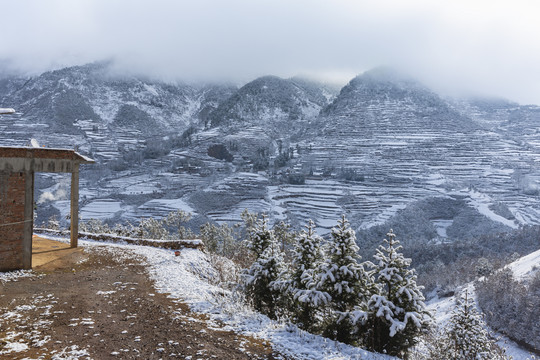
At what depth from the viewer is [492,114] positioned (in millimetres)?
173875

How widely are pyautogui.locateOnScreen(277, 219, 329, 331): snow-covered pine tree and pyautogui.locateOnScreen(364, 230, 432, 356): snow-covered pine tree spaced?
1.47 m

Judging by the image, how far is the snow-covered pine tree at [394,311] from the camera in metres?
7.99

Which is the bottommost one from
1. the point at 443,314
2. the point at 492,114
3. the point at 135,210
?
the point at 135,210

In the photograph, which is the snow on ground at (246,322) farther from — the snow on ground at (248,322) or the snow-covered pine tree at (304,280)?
the snow-covered pine tree at (304,280)

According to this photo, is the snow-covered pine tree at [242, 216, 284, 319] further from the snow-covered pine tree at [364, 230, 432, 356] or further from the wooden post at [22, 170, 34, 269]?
the wooden post at [22, 170, 34, 269]

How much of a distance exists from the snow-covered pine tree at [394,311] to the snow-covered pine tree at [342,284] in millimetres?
504

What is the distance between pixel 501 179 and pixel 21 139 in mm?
173171

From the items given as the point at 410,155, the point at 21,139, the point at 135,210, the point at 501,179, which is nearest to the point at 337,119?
the point at 410,155

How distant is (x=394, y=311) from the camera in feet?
26.7

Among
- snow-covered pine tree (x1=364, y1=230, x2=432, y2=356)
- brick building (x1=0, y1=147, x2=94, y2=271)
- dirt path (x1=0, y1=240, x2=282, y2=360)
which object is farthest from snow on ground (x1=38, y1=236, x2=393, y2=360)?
brick building (x1=0, y1=147, x2=94, y2=271)

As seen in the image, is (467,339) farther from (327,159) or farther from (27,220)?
(327,159)

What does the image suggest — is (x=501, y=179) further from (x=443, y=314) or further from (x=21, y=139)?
(x=21, y=139)

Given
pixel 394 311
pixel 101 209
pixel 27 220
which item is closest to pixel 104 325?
pixel 394 311

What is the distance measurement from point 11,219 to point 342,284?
11.8 meters
